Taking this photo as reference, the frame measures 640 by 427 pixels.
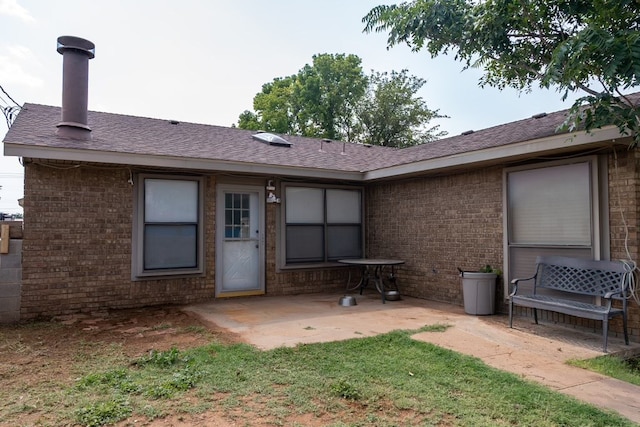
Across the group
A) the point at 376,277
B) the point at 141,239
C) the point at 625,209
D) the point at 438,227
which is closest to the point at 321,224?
the point at 376,277

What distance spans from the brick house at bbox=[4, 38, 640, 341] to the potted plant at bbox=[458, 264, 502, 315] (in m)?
0.27

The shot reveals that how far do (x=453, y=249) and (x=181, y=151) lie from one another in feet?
16.3

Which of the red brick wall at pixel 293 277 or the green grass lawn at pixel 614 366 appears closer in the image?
the green grass lawn at pixel 614 366

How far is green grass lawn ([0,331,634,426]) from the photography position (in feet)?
9.62

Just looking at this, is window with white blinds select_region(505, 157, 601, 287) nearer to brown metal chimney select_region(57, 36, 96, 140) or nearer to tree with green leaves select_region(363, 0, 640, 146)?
tree with green leaves select_region(363, 0, 640, 146)

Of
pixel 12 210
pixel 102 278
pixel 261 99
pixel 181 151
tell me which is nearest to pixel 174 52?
pixel 181 151

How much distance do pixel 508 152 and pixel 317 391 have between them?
4.28 meters

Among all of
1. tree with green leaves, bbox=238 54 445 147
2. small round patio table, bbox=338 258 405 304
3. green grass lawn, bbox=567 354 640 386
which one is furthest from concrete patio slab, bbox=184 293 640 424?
tree with green leaves, bbox=238 54 445 147

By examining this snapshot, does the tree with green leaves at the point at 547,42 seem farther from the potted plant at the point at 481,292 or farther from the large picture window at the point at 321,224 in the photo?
the large picture window at the point at 321,224

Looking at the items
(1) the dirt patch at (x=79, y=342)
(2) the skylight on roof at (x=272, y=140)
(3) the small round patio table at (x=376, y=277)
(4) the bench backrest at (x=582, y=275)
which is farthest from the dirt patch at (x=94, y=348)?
(2) the skylight on roof at (x=272, y=140)

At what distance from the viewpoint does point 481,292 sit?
6387mm

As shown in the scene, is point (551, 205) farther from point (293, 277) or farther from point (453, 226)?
point (293, 277)

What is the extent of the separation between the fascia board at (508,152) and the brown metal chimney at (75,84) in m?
5.25

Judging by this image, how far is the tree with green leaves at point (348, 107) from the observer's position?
27.9 metres
